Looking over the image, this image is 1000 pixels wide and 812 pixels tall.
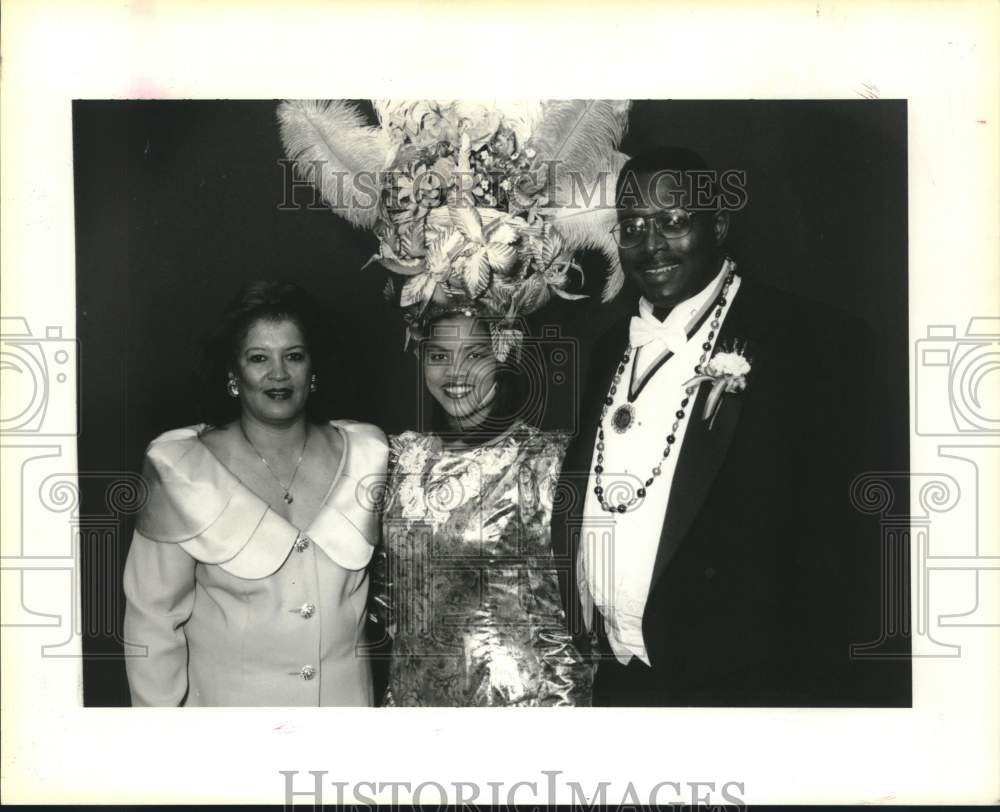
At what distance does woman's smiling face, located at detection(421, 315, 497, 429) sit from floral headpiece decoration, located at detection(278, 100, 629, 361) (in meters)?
0.04

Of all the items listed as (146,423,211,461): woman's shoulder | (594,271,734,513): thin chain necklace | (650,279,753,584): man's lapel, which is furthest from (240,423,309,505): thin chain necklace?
(650,279,753,584): man's lapel

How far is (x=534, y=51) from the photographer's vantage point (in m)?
3.05

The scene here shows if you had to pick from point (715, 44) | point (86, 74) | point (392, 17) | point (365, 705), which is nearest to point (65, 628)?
point (365, 705)

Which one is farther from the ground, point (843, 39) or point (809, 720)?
point (843, 39)

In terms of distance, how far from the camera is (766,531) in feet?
10.1

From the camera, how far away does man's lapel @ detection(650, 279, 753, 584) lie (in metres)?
3.06

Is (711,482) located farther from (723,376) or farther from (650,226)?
(650,226)

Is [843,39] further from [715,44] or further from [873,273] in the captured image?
[873,273]

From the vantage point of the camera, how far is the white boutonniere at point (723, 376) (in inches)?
121

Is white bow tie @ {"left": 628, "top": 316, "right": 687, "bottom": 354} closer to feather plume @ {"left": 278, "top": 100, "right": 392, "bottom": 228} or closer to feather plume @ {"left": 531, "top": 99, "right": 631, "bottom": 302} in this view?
feather plume @ {"left": 531, "top": 99, "right": 631, "bottom": 302}

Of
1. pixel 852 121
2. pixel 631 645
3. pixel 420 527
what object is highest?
pixel 852 121

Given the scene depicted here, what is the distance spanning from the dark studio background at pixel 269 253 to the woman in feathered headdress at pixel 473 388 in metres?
0.07

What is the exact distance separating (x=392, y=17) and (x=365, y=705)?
1939 millimetres

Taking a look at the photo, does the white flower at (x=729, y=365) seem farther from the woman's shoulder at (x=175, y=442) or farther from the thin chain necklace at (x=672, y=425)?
the woman's shoulder at (x=175, y=442)
